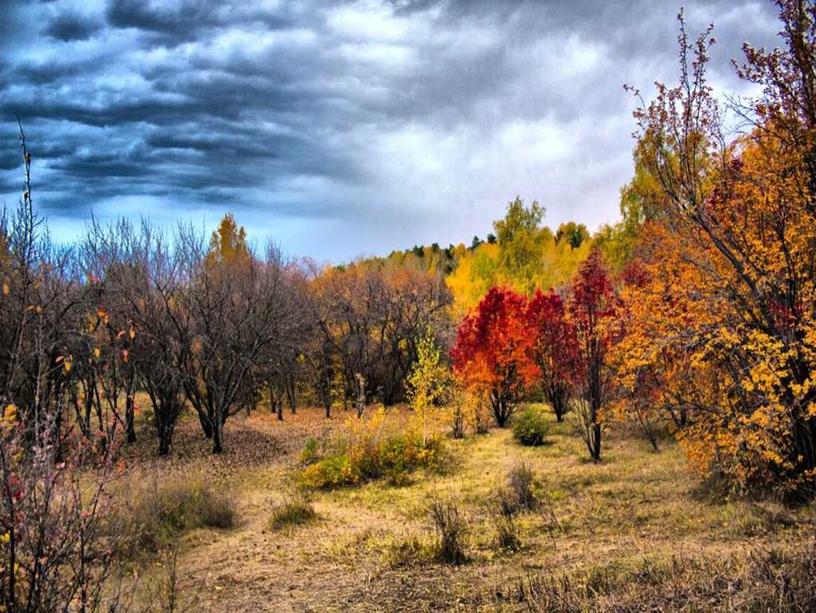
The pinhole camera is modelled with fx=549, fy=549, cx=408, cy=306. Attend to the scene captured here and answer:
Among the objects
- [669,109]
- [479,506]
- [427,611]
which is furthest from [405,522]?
[669,109]

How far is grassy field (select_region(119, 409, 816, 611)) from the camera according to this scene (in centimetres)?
546

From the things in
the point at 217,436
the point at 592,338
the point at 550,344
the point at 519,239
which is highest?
the point at 519,239

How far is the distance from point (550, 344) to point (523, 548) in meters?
13.0

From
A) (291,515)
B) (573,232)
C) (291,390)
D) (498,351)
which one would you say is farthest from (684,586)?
(573,232)

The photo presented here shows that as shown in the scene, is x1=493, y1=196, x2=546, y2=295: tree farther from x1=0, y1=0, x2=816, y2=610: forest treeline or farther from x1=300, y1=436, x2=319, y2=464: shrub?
x1=300, y1=436, x2=319, y2=464: shrub

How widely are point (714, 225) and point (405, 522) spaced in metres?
7.87

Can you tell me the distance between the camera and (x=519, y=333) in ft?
69.2

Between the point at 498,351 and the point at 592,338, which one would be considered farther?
the point at 498,351

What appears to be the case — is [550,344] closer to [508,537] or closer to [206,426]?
[508,537]

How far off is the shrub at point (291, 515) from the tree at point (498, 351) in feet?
35.2

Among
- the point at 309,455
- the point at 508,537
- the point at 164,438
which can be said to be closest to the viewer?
the point at 508,537

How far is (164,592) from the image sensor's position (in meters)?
6.69

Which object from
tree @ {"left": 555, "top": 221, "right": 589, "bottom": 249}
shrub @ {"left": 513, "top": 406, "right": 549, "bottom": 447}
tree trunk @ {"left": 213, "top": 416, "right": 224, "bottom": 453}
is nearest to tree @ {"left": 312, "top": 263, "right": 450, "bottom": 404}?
tree trunk @ {"left": 213, "top": 416, "right": 224, "bottom": 453}

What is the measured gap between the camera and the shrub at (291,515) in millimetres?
10617
